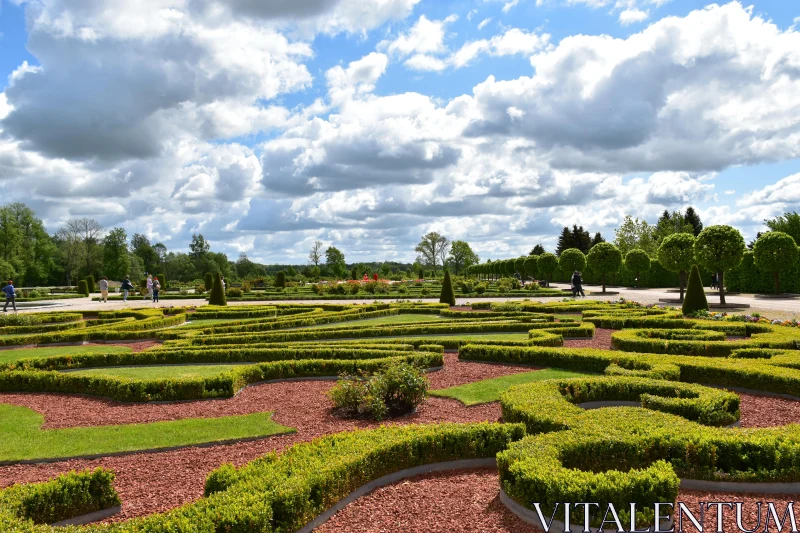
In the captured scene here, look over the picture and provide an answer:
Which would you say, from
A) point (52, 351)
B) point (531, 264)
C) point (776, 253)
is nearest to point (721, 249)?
point (776, 253)

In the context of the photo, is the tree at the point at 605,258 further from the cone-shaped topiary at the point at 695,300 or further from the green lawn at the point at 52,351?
the green lawn at the point at 52,351

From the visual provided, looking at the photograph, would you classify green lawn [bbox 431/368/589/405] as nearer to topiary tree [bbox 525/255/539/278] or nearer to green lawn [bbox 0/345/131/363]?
green lawn [bbox 0/345/131/363]

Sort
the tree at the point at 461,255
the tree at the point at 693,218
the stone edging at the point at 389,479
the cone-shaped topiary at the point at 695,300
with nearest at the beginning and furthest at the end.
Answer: the stone edging at the point at 389,479 → the cone-shaped topiary at the point at 695,300 → the tree at the point at 693,218 → the tree at the point at 461,255

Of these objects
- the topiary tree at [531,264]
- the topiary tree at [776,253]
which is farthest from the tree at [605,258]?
the topiary tree at [531,264]

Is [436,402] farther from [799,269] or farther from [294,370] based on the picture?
[799,269]

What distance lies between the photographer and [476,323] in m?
17.0

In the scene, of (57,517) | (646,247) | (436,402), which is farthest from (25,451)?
(646,247)

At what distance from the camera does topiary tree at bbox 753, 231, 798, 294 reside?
104ft

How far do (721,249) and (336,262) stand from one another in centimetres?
6770

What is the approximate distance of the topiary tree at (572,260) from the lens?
45844mm

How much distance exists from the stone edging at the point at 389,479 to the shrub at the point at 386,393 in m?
2.00

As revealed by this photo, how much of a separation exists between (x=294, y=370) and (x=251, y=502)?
6.58 meters

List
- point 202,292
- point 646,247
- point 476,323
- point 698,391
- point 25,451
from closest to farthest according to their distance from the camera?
point 25,451
point 698,391
point 476,323
point 202,292
point 646,247

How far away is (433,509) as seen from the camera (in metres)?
5.12
